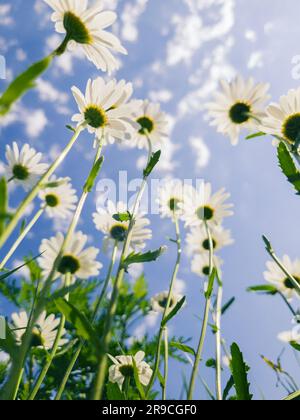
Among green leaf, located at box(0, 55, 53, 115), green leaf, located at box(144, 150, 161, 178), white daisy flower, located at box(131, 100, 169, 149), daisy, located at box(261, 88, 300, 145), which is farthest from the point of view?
white daisy flower, located at box(131, 100, 169, 149)

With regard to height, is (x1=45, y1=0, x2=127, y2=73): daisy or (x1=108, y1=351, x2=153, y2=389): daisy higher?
(x1=45, y1=0, x2=127, y2=73): daisy

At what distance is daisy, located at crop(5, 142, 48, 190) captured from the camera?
1463 mm

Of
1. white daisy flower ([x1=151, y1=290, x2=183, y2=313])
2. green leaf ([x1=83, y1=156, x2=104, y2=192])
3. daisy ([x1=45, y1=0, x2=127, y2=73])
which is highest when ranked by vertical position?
white daisy flower ([x1=151, y1=290, x2=183, y2=313])

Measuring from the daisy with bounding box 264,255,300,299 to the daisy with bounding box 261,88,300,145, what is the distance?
0.78m

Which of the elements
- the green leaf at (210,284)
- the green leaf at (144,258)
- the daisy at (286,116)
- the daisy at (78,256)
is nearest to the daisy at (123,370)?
the daisy at (78,256)

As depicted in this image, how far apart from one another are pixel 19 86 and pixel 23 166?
3.56ft

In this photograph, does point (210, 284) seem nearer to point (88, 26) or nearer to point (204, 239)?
point (88, 26)

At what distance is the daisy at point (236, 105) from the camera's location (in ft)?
4.69

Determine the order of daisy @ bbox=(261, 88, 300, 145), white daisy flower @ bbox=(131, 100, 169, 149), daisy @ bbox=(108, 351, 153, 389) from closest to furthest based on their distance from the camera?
1. daisy @ bbox=(261, 88, 300, 145)
2. daisy @ bbox=(108, 351, 153, 389)
3. white daisy flower @ bbox=(131, 100, 169, 149)

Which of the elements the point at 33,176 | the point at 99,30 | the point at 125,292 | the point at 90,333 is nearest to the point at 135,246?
the point at 33,176

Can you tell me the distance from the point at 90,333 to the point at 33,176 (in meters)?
1.03

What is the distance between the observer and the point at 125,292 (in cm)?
448

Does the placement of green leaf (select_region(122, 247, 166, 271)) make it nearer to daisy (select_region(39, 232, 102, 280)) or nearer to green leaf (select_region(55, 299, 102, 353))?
green leaf (select_region(55, 299, 102, 353))

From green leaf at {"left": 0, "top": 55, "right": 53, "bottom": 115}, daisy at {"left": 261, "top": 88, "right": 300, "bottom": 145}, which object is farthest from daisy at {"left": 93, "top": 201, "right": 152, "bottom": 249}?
green leaf at {"left": 0, "top": 55, "right": 53, "bottom": 115}
